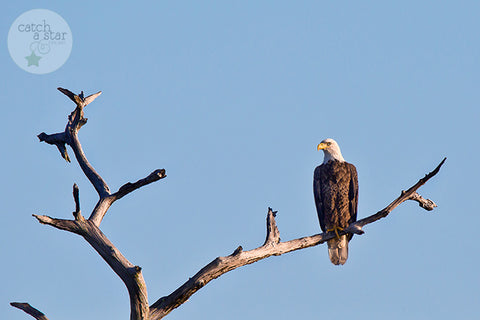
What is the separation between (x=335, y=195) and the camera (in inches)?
447

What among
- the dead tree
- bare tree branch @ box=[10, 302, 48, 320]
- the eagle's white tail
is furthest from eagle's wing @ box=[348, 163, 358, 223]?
bare tree branch @ box=[10, 302, 48, 320]

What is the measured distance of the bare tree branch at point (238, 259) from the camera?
8.32 meters

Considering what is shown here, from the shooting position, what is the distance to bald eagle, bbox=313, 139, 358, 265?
11211 mm

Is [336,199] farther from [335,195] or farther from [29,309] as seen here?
[29,309]

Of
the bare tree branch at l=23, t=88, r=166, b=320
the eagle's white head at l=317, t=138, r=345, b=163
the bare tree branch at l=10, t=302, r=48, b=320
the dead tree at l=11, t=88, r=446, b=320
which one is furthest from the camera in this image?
the eagle's white head at l=317, t=138, r=345, b=163

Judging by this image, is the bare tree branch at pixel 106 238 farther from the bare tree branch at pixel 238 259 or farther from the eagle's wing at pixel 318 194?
the eagle's wing at pixel 318 194

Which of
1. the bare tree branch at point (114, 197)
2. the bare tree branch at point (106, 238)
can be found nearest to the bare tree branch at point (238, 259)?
the bare tree branch at point (106, 238)

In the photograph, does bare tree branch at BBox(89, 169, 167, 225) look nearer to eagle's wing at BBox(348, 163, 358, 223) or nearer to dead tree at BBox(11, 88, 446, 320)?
dead tree at BBox(11, 88, 446, 320)

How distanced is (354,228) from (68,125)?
3.79 m

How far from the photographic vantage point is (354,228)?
8.96 meters

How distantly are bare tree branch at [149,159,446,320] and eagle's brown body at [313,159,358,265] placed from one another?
2.22 metres

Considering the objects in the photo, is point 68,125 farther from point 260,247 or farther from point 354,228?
point 354,228

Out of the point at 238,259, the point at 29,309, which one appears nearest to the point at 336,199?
the point at 238,259

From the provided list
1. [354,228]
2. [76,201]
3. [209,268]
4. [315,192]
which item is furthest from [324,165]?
[76,201]
